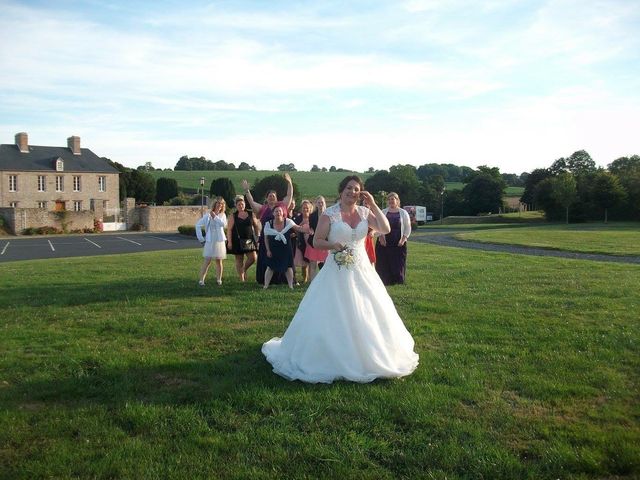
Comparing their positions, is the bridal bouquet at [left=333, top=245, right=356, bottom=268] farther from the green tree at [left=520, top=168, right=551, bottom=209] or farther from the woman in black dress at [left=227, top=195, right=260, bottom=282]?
the green tree at [left=520, top=168, right=551, bottom=209]

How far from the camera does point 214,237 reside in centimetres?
1309

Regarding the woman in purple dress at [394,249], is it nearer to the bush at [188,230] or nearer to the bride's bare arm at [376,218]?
the bride's bare arm at [376,218]

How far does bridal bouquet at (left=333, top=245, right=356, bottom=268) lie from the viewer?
6.48 meters

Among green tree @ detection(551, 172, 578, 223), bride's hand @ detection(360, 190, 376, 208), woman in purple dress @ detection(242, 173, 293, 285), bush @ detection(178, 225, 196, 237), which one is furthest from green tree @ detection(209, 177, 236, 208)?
bride's hand @ detection(360, 190, 376, 208)

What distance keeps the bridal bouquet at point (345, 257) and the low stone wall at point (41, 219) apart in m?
51.9

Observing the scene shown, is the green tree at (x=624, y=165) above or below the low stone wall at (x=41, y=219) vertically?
above

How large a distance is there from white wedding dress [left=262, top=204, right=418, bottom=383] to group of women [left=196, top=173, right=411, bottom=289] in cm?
515

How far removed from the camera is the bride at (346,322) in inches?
233

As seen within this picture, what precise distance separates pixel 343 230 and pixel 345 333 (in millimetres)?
1253

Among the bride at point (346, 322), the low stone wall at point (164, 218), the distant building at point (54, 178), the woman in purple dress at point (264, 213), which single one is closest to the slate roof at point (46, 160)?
the distant building at point (54, 178)

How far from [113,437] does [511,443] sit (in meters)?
3.18

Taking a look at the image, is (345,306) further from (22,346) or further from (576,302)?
(576,302)

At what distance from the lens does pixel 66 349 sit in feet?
23.7

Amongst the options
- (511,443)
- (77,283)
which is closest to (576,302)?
(511,443)
